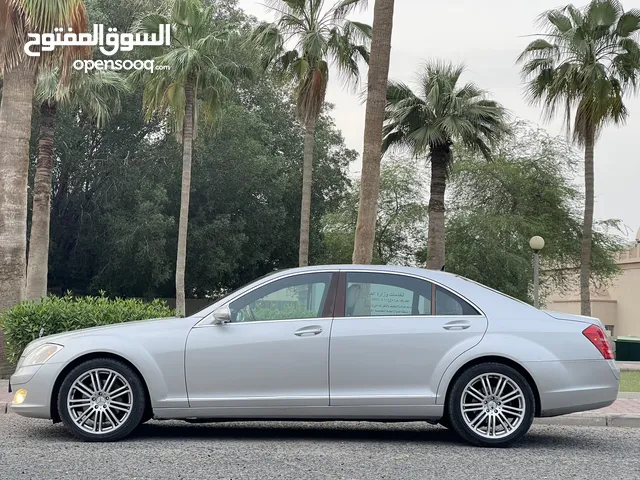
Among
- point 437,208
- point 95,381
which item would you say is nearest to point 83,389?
point 95,381

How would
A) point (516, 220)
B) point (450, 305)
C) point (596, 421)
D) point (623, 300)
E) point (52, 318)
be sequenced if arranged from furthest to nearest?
point (623, 300), point (516, 220), point (52, 318), point (596, 421), point (450, 305)

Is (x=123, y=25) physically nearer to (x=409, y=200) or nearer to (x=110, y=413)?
(x=409, y=200)

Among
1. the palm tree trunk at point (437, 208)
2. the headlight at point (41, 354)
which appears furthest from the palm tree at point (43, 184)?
the headlight at point (41, 354)

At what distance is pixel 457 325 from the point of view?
800 centimetres

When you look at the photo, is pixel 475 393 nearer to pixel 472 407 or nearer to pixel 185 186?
pixel 472 407

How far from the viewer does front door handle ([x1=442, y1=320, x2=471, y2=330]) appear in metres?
7.99

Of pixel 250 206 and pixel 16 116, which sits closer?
pixel 16 116

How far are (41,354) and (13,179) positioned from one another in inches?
290

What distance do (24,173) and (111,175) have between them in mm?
25810

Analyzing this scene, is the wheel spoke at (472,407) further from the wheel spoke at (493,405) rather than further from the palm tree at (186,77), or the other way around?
the palm tree at (186,77)

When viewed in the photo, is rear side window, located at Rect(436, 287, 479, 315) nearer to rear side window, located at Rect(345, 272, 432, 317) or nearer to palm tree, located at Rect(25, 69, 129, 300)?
rear side window, located at Rect(345, 272, 432, 317)

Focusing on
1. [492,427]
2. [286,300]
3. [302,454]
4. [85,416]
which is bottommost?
Answer: [302,454]

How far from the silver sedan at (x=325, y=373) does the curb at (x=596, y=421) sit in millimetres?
2065

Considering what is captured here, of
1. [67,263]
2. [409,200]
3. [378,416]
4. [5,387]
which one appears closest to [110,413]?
[378,416]
